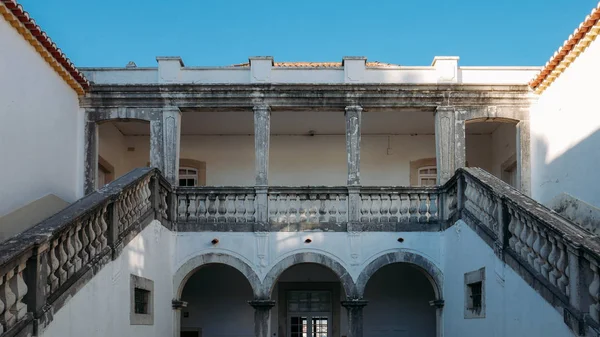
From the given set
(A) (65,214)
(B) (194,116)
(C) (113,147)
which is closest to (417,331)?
(B) (194,116)

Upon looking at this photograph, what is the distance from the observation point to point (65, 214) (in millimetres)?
8086

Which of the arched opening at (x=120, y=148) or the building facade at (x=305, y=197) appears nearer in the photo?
the building facade at (x=305, y=197)

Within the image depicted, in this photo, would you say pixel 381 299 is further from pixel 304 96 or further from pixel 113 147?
pixel 113 147

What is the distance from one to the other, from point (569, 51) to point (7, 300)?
8874mm

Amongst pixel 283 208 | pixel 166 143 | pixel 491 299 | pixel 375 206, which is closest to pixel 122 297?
pixel 283 208

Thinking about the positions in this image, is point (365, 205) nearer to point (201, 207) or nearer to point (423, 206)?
point (423, 206)

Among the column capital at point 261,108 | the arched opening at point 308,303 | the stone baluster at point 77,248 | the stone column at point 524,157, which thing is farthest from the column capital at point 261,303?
the stone column at point 524,157

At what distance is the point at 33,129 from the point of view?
36.5 ft

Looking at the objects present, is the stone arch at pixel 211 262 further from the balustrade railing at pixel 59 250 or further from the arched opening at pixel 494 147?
the arched opening at pixel 494 147

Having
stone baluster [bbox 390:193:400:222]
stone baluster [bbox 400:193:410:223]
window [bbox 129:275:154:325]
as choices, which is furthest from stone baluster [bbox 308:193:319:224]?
window [bbox 129:275:154:325]

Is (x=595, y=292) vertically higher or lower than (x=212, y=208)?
lower

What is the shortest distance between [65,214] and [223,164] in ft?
27.6

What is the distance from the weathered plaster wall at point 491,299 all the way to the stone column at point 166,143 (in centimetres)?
479

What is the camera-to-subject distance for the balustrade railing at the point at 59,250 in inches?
258
